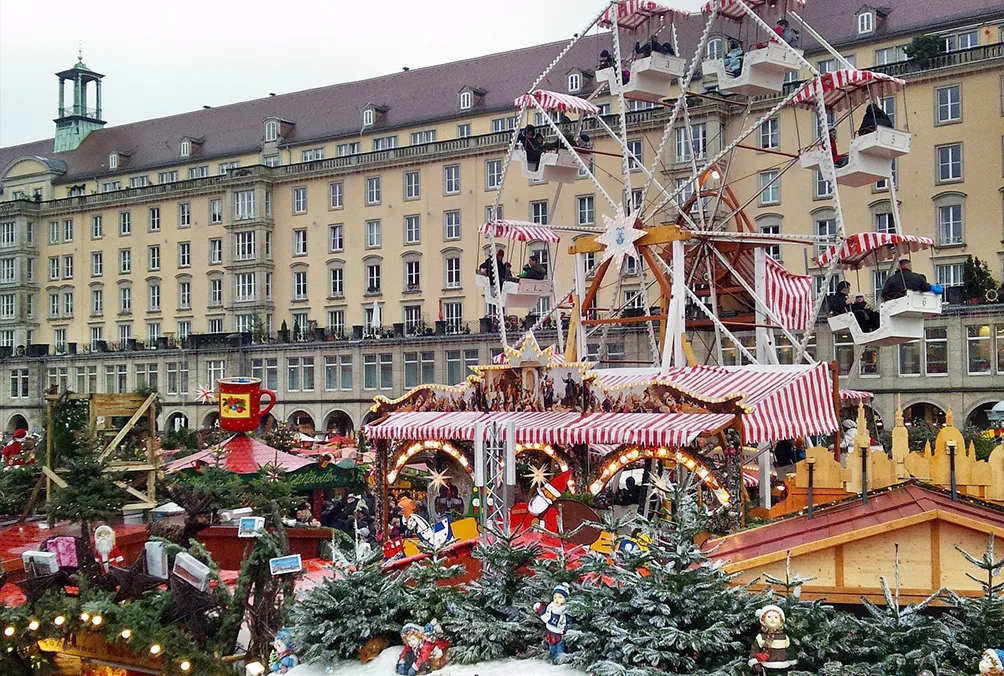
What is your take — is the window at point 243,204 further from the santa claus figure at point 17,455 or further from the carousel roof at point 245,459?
the carousel roof at point 245,459

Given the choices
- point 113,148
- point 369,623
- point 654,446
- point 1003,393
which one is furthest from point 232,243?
point 369,623

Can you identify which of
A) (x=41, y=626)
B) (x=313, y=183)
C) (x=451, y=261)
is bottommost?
(x=41, y=626)

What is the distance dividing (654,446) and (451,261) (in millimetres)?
42099

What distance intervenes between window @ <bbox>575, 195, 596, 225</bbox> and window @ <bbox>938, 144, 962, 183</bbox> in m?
16.3

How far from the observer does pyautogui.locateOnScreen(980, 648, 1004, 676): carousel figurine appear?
855 centimetres

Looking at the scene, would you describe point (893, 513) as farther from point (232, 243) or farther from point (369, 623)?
point (232, 243)

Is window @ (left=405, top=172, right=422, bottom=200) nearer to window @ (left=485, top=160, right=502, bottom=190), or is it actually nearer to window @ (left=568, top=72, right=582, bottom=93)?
window @ (left=485, top=160, right=502, bottom=190)

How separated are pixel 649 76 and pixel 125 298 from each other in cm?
5451

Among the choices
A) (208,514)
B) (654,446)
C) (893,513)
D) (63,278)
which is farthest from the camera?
(63,278)

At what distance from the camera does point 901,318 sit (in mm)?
21766

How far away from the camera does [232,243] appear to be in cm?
6819

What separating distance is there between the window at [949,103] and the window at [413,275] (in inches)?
1084

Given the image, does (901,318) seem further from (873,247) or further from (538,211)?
(538,211)

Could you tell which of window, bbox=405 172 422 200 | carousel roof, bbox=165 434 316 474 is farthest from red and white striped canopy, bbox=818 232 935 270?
window, bbox=405 172 422 200
